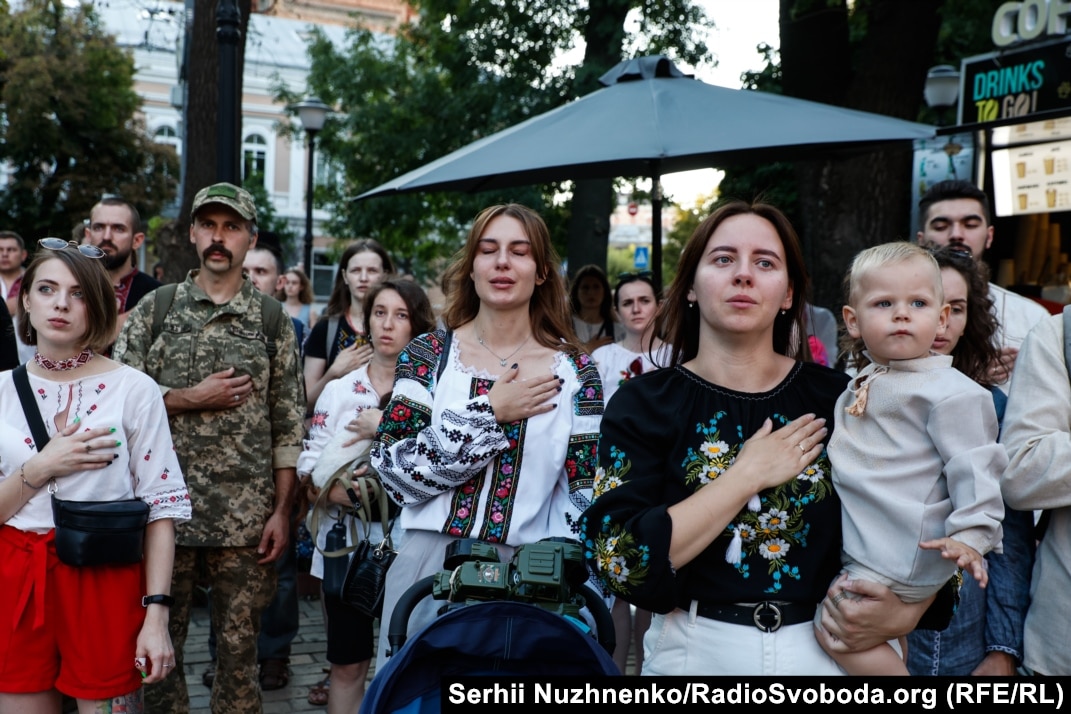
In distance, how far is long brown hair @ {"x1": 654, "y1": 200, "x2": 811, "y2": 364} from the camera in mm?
2488

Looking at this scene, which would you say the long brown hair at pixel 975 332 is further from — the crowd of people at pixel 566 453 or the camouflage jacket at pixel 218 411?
the camouflage jacket at pixel 218 411

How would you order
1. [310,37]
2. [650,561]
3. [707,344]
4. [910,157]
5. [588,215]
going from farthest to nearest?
[310,37] → [588,215] → [910,157] → [707,344] → [650,561]

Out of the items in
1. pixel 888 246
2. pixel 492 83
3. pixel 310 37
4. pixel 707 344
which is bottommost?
pixel 707 344

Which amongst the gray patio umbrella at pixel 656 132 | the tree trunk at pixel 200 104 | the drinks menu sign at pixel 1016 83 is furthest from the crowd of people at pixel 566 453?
the drinks menu sign at pixel 1016 83

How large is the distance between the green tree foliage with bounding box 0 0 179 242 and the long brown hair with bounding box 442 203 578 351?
27068 millimetres

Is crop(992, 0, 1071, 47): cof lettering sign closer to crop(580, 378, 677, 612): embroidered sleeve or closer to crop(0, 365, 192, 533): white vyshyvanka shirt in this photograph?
crop(580, 378, 677, 612): embroidered sleeve

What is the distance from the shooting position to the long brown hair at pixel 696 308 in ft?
8.16

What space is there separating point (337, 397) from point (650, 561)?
2988mm

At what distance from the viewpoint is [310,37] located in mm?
23281

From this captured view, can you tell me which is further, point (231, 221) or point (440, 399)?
point (231, 221)

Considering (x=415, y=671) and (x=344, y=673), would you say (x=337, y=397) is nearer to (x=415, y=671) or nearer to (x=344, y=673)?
(x=344, y=673)

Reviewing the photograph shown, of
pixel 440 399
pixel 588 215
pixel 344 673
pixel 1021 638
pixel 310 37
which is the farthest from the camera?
pixel 310 37

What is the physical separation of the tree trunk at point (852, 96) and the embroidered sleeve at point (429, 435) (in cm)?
740

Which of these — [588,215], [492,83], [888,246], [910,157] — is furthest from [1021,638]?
[492,83]
